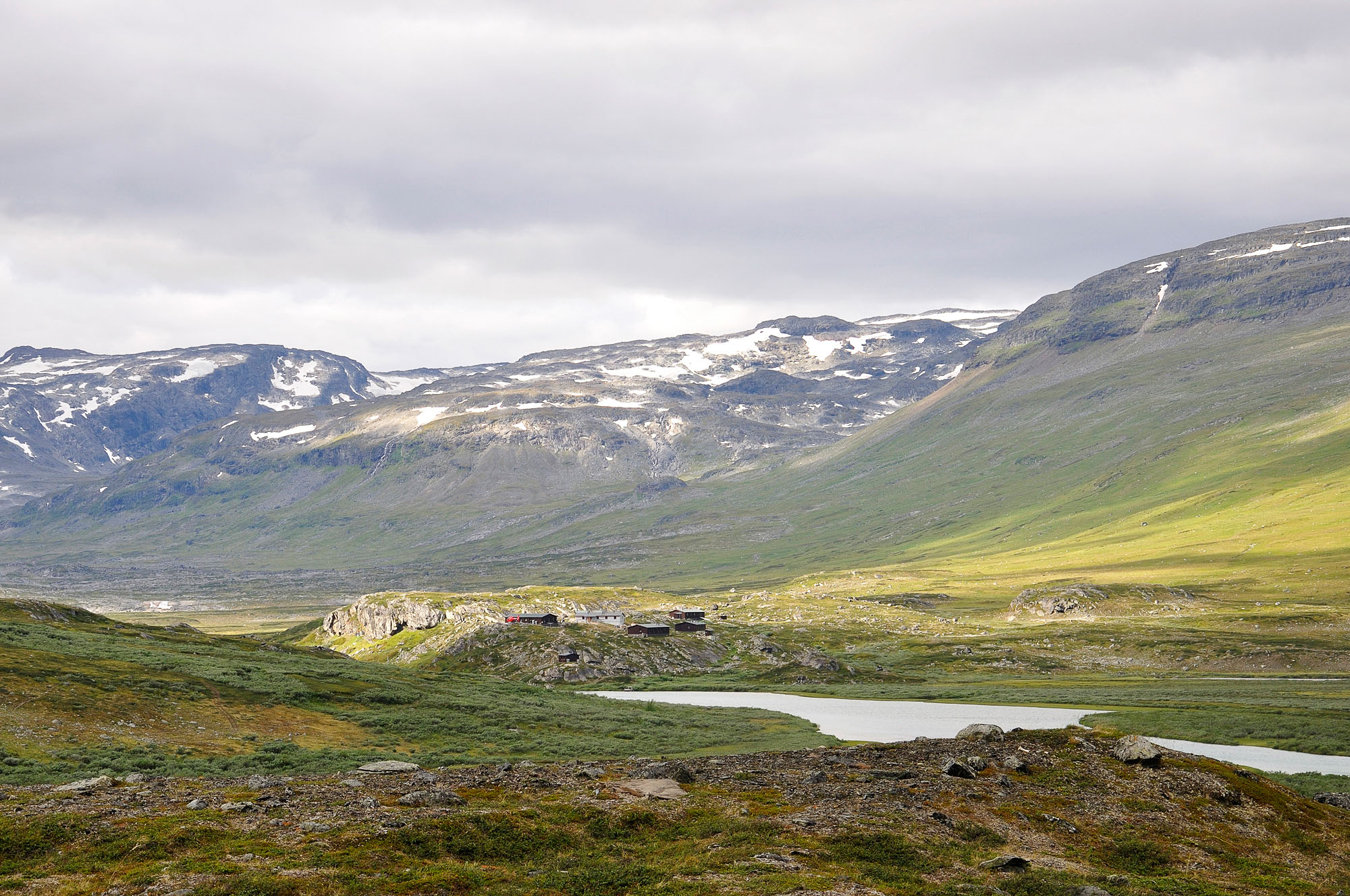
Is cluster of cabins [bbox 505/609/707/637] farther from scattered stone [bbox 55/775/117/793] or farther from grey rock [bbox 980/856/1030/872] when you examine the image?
grey rock [bbox 980/856/1030/872]

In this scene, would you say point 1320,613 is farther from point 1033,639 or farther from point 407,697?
point 407,697

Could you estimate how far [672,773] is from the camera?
47.7 m

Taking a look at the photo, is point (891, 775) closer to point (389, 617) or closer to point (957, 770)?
point (957, 770)

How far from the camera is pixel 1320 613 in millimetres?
159375

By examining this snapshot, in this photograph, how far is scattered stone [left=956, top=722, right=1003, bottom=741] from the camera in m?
54.6

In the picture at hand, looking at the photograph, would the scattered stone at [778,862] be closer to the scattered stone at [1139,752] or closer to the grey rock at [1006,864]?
the grey rock at [1006,864]

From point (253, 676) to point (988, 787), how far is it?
6366 cm

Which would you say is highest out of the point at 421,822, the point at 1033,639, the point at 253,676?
the point at 421,822

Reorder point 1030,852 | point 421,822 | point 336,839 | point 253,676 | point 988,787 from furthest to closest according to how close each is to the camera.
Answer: point 253,676 → point 988,787 → point 1030,852 → point 421,822 → point 336,839

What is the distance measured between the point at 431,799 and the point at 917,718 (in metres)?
74.3

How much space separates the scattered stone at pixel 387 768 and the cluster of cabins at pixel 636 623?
111 metres

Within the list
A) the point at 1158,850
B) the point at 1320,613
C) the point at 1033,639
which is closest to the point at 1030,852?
the point at 1158,850

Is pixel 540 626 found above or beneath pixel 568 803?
beneath

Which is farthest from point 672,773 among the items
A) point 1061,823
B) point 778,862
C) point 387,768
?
point 1061,823
